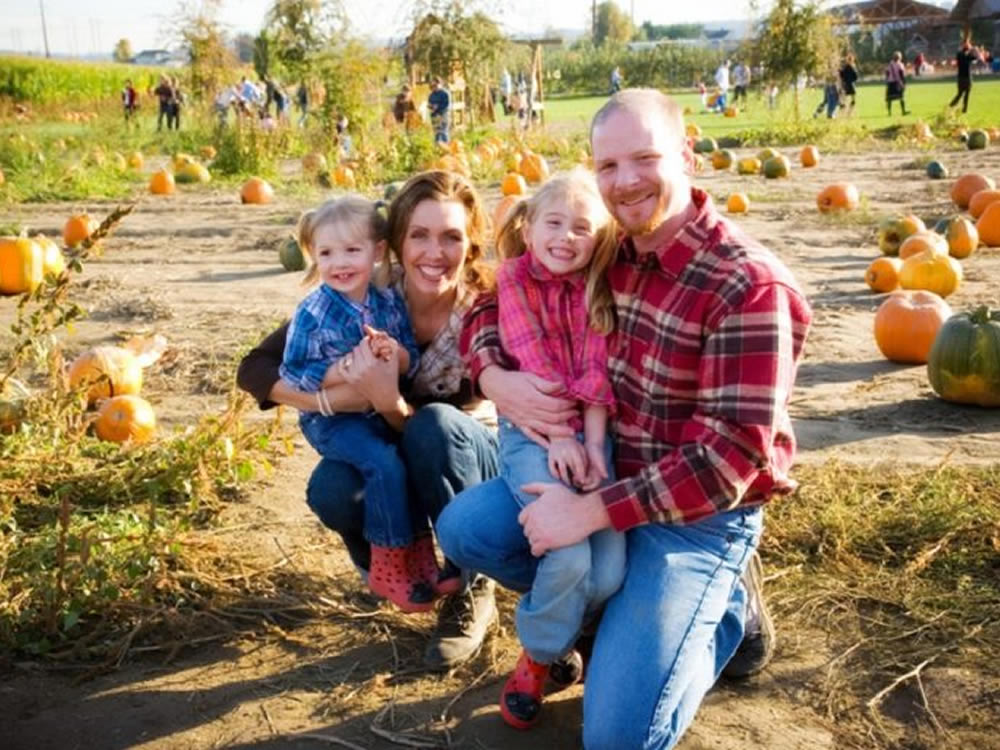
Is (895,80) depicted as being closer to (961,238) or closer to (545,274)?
(961,238)

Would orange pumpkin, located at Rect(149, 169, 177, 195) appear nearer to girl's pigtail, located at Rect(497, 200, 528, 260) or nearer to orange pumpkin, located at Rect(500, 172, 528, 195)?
orange pumpkin, located at Rect(500, 172, 528, 195)

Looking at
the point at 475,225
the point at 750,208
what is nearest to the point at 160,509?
the point at 475,225

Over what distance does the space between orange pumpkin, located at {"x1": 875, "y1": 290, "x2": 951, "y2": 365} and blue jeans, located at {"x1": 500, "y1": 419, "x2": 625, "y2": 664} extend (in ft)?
12.9

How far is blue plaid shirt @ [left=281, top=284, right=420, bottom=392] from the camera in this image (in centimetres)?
334

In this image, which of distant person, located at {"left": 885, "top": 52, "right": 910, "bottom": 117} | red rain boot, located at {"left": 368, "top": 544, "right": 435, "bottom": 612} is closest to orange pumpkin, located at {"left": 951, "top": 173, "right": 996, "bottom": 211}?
red rain boot, located at {"left": 368, "top": 544, "right": 435, "bottom": 612}

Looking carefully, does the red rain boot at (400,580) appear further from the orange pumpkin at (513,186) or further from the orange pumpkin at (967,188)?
the orange pumpkin at (967,188)

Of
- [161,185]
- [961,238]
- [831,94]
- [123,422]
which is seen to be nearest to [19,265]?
[123,422]

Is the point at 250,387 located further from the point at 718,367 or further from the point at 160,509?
the point at 718,367

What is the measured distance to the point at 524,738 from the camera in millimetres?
2916

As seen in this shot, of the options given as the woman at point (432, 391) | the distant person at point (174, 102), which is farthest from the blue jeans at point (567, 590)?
the distant person at point (174, 102)

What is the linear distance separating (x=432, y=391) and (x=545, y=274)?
0.66 meters

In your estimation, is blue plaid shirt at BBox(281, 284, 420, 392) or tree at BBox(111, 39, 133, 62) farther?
tree at BBox(111, 39, 133, 62)

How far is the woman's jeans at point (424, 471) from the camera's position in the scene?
10.6ft

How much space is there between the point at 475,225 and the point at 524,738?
5.09ft
